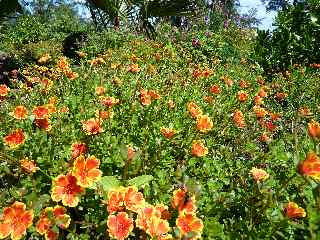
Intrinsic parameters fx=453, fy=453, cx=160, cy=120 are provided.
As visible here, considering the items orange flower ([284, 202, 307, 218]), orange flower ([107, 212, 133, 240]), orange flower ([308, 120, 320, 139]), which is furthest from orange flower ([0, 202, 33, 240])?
orange flower ([308, 120, 320, 139])

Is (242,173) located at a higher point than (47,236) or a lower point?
lower

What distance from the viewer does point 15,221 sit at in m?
1.96

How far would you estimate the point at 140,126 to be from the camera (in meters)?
3.75

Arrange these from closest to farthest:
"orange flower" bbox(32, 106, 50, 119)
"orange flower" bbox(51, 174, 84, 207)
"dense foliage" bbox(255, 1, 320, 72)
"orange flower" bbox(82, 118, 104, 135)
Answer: "orange flower" bbox(51, 174, 84, 207), "orange flower" bbox(32, 106, 50, 119), "orange flower" bbox(82, 118, 104, 135), "dense foliage" bbox(255, 1, 320, 72)

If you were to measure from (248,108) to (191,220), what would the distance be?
139 inches

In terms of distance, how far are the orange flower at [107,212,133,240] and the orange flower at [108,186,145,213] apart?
41 mm

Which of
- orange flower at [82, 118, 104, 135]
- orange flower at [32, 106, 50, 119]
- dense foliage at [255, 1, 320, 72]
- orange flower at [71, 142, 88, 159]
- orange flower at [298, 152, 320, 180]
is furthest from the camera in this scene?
dense foliage at [255, 1, 320, 72]

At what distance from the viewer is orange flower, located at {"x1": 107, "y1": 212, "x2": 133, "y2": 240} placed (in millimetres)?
1859

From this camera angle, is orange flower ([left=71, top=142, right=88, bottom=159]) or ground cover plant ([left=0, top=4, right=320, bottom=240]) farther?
orange flower ([left=71, top=142, right=88, bottom=159])

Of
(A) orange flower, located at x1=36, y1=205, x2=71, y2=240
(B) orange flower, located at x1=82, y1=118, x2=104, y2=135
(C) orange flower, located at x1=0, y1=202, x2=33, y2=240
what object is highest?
(B) orange flower, located at x1=82, y1=118, x2=104, y2=135

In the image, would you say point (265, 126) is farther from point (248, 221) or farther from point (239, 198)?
point (248, 221)

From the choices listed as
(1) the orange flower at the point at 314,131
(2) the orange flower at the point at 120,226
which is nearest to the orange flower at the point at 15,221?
(2) the orange flower at the point at 120,226

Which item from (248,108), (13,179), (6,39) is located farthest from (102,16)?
(13,179)

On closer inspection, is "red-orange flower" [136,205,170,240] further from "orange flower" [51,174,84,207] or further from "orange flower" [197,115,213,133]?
"orange flower" [197,115,213,133]
